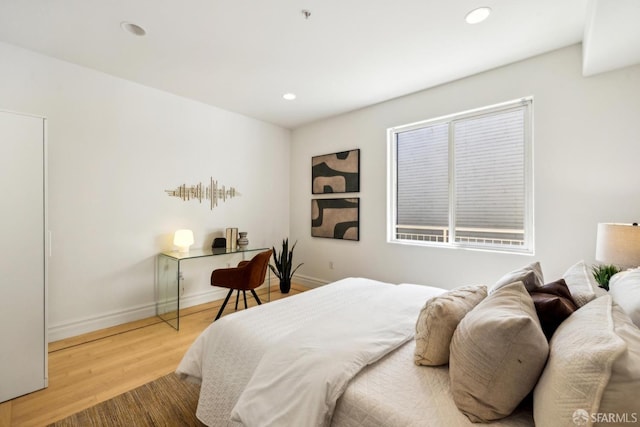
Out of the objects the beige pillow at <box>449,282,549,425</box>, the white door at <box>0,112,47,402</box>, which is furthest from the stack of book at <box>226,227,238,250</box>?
the beige pillow at <box>449,282,549,425</box>

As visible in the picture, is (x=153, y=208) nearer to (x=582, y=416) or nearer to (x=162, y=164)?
(x=162, y=164)

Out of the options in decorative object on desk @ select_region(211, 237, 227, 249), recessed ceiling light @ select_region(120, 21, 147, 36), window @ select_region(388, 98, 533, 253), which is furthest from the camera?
decorative object on desk @ select_region(211, 237, 227, 249)

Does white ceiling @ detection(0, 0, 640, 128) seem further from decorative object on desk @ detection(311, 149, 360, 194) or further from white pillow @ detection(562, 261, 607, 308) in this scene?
white pillow @ detection(562, 261, 607, 308)

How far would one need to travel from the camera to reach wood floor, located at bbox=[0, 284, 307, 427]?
1778 millimetres

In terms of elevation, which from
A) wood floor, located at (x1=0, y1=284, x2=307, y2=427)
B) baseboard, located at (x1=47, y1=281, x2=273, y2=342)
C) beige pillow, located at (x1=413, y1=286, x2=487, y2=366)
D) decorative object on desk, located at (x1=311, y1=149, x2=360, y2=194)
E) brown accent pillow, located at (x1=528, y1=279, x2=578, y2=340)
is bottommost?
wood floor, located at (x1=0, y1=284, x2=307, y2=427)

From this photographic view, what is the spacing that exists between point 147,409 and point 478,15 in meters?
3.48

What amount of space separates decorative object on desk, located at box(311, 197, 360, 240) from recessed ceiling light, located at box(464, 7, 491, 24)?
2308 mm

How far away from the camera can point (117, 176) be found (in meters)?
3.04

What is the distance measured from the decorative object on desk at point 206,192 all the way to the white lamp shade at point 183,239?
1.56ft

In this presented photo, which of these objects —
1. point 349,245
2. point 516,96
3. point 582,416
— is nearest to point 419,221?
point 349,245

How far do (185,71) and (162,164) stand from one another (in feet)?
3.63

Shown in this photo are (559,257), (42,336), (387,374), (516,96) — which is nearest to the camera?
(387,374)

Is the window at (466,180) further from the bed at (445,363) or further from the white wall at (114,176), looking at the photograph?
the white wall at (114,176)

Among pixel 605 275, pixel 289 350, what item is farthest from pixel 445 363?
pixel 605 275
